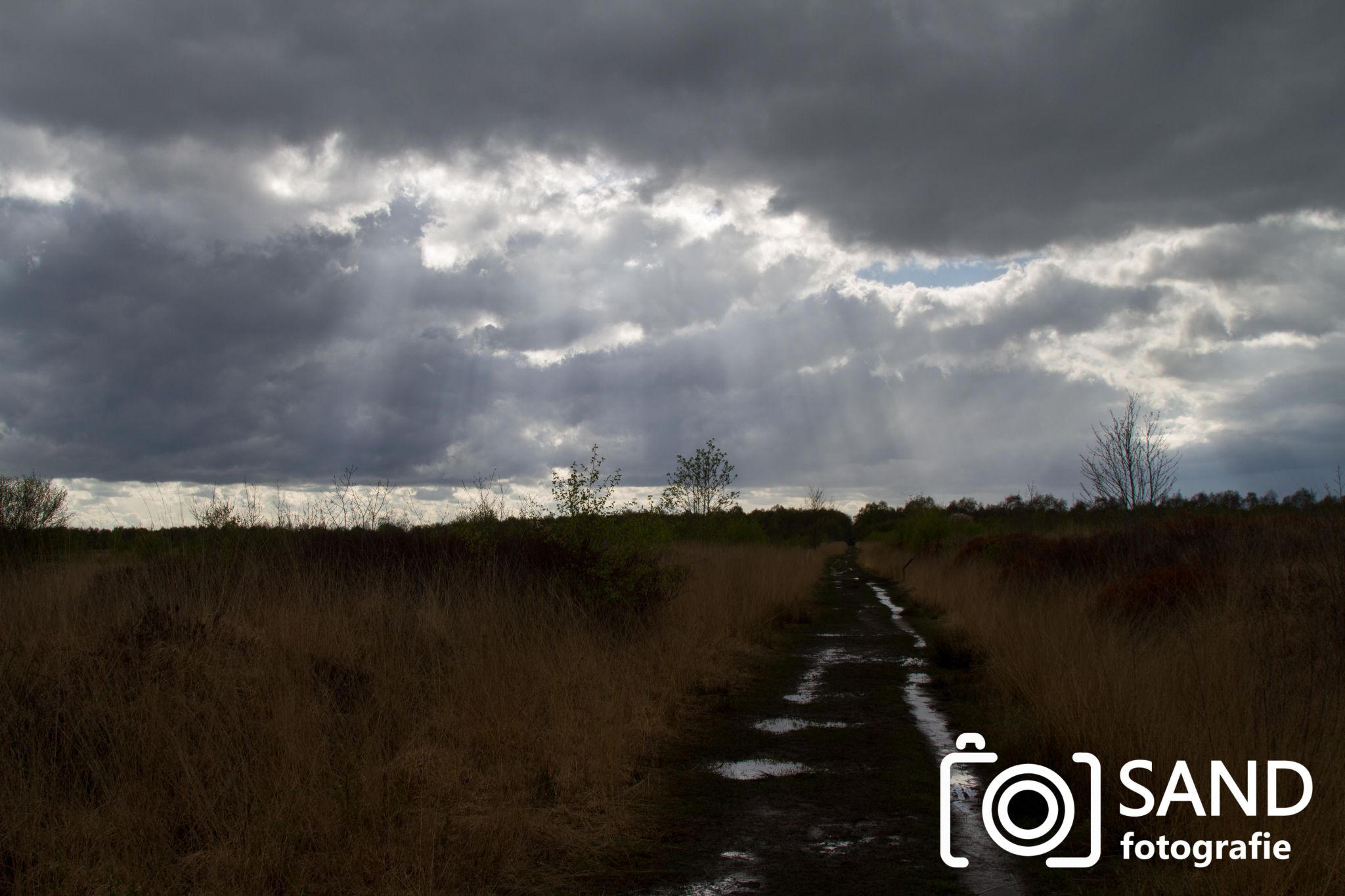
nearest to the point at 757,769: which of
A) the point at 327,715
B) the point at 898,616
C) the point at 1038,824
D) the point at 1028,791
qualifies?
the point at 1028,791

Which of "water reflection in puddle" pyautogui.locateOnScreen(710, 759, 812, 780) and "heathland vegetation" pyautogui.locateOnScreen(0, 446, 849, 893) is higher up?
"heathland vegetation" pyautogui.locateOnScreen(0, 446, 849, 893)

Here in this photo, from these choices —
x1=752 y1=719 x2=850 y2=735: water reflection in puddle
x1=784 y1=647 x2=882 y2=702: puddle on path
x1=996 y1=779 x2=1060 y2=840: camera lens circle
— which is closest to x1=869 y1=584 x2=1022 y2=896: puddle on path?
x1=996 y1=779 x2=1060 y2=840: camera lens circle

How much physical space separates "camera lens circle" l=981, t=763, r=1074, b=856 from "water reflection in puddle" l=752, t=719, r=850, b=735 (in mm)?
2377

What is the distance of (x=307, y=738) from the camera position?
17.6 feet

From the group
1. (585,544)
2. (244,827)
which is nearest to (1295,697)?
(244,827)

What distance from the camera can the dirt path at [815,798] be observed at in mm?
4562

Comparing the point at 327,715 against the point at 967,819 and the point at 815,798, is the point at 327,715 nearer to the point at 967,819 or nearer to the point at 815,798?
the point at 815,798

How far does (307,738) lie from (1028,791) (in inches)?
205

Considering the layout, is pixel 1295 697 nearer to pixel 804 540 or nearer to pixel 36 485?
pixel 36 485

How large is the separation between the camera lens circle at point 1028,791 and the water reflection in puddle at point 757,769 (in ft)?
5.02

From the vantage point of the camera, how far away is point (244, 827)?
4.24 metres

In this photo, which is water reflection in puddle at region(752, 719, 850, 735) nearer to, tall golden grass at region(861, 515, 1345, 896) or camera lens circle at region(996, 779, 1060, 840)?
tall golden grass at region(861, 515, 1345, 896)

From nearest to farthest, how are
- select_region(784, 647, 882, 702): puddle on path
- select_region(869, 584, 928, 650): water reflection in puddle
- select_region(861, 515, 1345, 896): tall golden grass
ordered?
select_region(861, 515, 1345, 896): tall golden grass < select_region(784, 647, 882, 702): puddle on path < select_region(869, 584, 928, 650): water reflection in puddle

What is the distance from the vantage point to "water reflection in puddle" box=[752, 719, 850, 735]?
8.44 meters
